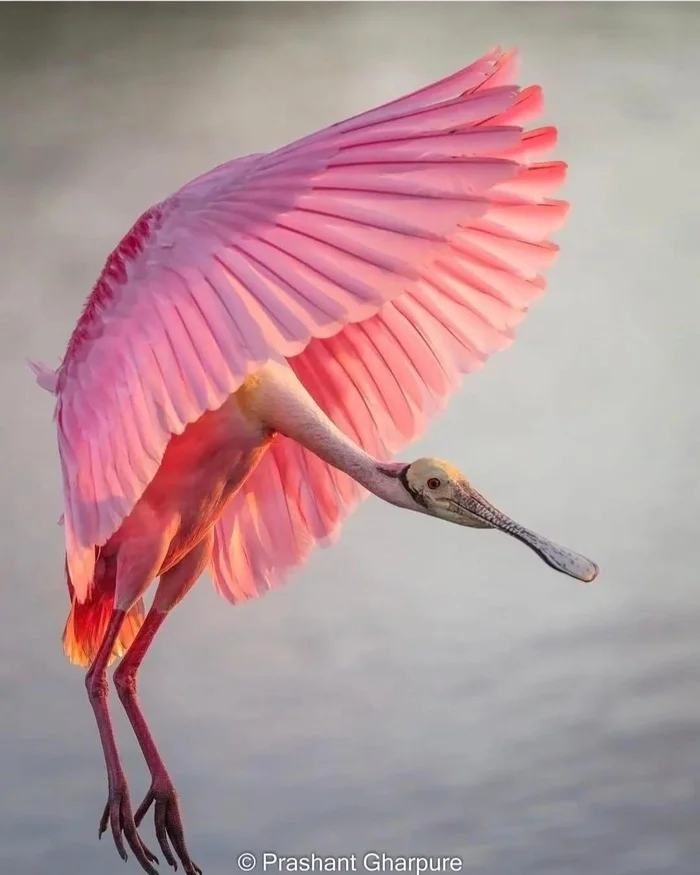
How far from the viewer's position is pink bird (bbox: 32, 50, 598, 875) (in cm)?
165

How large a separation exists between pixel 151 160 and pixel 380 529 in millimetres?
864

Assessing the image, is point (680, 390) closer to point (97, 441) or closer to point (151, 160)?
point (151, 160)

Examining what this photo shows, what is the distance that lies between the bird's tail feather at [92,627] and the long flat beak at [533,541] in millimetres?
573

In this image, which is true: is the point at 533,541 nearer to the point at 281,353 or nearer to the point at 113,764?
the point at 281,353

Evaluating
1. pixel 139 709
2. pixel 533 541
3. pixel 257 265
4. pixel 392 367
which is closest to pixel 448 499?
pixel 533 541

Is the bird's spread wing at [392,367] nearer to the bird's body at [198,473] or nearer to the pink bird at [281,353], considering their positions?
the pink bird at [281,353]

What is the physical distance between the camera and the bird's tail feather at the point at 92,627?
206 centimetres

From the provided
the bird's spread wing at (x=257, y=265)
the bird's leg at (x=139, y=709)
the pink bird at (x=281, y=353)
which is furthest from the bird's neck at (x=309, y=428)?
the bird's leg at (x=139, y=709)

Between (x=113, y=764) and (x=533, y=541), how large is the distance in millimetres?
702

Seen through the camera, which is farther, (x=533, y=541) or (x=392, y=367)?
(x=392, y=367)

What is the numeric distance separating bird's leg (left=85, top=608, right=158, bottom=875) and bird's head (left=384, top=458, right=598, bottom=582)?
472 millimetres

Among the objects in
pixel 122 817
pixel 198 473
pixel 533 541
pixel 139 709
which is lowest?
pixel 122 817

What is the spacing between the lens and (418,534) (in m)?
2.51

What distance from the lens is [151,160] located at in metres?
2.58
